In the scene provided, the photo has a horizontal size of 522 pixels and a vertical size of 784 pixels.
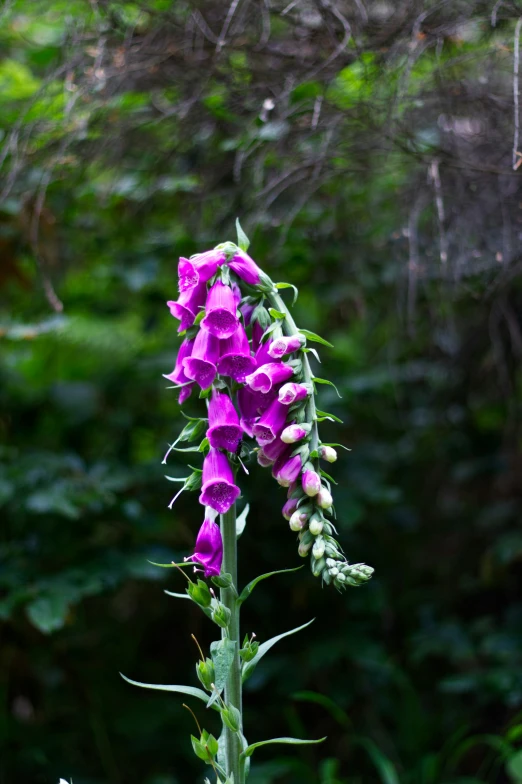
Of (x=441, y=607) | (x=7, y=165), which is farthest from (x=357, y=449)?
(x=7, y=165)

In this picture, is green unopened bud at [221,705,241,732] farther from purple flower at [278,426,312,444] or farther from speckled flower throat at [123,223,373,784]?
purple flower at [278,426,312,444]

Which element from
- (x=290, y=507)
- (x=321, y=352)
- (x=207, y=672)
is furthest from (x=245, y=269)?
(x=321, y=352)

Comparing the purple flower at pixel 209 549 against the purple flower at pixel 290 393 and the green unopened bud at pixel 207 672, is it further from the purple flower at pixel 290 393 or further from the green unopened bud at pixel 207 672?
the purple flower at pixel 290 393

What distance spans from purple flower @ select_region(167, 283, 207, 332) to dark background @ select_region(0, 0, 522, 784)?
2.89 ft

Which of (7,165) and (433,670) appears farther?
(433,670)

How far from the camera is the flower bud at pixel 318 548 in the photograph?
98 centimetres

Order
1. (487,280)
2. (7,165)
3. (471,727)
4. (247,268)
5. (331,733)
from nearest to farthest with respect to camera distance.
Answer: (247,268) < (487,280) < (7,165) < (471,727) < (331,733)

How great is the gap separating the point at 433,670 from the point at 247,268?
8.03 feet

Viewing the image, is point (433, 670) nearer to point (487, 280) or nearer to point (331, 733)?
point (331, 733)

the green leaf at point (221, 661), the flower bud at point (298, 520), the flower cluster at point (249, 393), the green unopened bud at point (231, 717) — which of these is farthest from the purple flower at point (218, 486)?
the green unopened bud at point (231, 717)

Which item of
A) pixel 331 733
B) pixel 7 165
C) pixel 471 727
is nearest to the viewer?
pixel 7 165

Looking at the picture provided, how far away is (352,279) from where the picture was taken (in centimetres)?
263

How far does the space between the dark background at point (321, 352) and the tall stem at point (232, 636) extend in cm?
80

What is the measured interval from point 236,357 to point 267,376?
0.28ft
